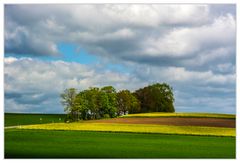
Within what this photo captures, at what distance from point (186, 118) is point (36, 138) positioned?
44.8ft

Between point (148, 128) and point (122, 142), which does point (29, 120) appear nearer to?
point (148, 128)

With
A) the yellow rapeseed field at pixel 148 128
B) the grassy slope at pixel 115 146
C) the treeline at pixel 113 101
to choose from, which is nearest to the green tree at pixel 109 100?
the treeline at pixel 113 101

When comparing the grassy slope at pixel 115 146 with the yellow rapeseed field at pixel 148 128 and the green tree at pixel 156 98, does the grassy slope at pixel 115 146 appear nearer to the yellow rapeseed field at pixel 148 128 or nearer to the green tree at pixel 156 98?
the yellow rapeseed field at pixel 148 128

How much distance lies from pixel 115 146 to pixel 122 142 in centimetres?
158

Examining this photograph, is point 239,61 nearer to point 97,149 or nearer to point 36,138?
point 97,149

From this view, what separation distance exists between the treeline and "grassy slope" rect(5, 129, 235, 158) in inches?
212

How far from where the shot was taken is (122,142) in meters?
20.4

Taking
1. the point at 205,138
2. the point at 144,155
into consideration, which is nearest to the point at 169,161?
the point at 144,155

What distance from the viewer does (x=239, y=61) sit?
15758mm

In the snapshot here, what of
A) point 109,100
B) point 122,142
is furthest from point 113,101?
point 122,142

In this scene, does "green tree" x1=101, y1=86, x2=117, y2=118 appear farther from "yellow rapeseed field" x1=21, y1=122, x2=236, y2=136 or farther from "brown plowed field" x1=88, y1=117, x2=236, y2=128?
"yellow rapeseed field" x1=21, y1=122, x2=236, y2=136

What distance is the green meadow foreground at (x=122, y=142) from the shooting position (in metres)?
16.8

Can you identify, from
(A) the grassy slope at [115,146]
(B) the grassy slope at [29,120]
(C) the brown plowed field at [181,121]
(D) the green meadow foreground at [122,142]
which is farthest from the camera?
(B) the grassy slope at [29,120]

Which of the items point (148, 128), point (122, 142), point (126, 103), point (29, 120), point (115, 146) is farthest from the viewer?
point (29, 120)
